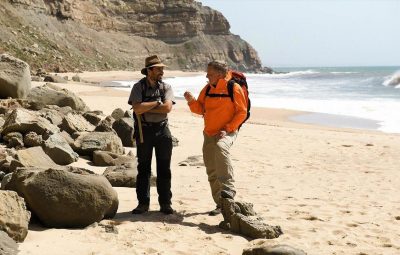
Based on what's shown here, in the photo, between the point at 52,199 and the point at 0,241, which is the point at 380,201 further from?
the point at 0,241

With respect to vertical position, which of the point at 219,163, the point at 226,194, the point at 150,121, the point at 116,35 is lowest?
the point at 226,194

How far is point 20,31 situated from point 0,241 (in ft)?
223

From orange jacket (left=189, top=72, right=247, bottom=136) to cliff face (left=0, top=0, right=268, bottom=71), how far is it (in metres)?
54.3

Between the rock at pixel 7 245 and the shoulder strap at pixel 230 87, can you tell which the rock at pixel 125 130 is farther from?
the rock at pixel 7 245

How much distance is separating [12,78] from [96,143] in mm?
4489

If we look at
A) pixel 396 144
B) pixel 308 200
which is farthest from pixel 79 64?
pixel 308 200

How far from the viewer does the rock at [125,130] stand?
1132cm

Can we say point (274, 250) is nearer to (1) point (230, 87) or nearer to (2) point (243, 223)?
(2) point (243, 223)

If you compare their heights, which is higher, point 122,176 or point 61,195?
point 61,195

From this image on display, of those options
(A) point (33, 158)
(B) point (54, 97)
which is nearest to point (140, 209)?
(A) point (33, 158)

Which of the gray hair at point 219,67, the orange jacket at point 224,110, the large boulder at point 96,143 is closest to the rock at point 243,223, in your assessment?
the orange jacket at point 224,110

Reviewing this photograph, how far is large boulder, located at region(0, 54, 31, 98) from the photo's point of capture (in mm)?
12594

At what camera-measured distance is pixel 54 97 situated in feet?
44.5

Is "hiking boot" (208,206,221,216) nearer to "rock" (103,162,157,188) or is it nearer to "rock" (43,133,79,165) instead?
"rock" (103,162,157,188)
